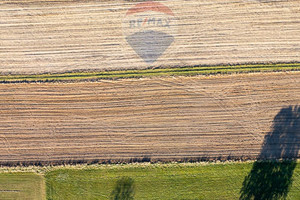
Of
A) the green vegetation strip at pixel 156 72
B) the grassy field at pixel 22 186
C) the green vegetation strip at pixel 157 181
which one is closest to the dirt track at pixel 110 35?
the green vegetation strip at pixel 156 72

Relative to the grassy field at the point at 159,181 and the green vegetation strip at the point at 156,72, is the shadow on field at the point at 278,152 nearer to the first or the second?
the grassy field at the point at 159,181

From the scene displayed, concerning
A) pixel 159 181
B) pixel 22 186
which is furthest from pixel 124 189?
pixel 22 186

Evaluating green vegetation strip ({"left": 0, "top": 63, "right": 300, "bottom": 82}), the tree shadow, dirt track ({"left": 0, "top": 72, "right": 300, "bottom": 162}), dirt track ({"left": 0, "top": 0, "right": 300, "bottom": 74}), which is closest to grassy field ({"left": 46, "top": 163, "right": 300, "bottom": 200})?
the tree shadow

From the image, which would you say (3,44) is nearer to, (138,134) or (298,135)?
(138,134)

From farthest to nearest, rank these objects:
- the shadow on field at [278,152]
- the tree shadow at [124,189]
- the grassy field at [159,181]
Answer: the tree shadow at [124,189]
the grassy field at [159,181]
the shadow on field at [278,152]

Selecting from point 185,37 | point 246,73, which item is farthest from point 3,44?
point 246,73

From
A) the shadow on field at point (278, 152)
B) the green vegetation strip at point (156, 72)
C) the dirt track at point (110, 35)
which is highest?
the dirt track at point (110, 35)

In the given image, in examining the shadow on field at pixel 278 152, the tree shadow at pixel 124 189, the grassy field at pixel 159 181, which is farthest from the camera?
the tree shadow at pixel 124 189
